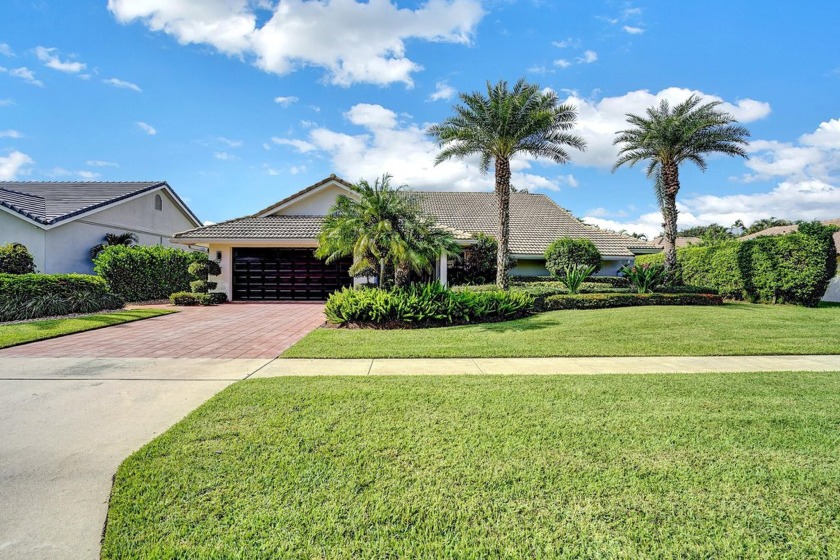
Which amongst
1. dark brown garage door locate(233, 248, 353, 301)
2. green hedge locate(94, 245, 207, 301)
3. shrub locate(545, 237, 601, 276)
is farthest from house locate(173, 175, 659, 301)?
shrub locate(545, 237, 601, 276)

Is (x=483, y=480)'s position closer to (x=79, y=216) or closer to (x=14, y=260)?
(x=14, y=260)

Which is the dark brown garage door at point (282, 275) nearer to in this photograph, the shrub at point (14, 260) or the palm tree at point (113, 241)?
the palm tree at point (113, 241)

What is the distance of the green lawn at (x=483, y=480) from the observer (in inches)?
95.6

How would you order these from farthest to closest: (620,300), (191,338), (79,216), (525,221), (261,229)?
(525,221)
(261,229)
(79,216)
(620,300)
(191,338)

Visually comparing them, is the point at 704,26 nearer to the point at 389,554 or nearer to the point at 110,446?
the point at 389,554

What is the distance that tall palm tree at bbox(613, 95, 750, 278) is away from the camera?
57.5 ft

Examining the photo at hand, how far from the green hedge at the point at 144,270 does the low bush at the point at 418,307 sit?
39.2ft

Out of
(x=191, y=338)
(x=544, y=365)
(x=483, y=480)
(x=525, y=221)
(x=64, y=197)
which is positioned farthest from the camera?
(x=525, y=221)

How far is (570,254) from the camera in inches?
739

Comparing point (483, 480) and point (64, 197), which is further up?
point (64, 197)

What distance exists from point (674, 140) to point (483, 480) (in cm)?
2003

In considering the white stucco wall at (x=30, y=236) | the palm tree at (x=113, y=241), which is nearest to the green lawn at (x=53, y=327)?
the white stucco wall at (x=30, y=236)

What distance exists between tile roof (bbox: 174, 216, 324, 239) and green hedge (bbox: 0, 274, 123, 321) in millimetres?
4581

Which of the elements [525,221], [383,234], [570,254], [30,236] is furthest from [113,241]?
[570,254]
